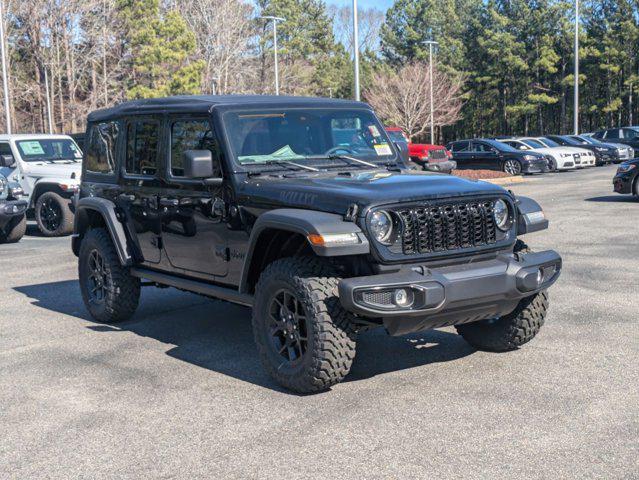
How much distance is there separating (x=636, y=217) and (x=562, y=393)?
10821 mm

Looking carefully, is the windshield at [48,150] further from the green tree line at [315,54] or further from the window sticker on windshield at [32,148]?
the green tree line at [315,54]

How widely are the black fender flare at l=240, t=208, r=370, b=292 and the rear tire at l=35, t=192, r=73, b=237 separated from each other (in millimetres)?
10753

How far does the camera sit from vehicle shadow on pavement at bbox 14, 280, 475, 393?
253 inches

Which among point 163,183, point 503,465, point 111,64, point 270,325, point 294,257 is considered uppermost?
point 111,64

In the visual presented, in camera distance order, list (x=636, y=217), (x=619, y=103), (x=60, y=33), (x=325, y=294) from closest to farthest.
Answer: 1. (x=325, y=294)
2. (x=636, y=217)
3. (x=60, y=33)
4. (x=619, y=103)

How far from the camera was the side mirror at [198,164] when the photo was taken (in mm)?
6266

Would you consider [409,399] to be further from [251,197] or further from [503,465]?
[251,197]

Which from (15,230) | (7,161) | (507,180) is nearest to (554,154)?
(507,180)

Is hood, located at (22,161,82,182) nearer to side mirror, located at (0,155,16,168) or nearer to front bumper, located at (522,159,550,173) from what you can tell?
side mirror, located at (0,155,16,168)

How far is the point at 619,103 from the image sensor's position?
222 feet

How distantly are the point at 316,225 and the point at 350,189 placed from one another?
0.49m

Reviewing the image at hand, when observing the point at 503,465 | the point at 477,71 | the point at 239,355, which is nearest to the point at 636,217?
→ the point at 239,355

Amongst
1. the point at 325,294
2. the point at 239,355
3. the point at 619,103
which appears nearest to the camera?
the point at 325,294

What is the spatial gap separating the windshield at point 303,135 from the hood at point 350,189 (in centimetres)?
30
